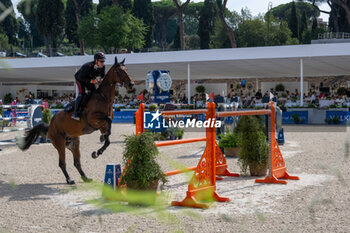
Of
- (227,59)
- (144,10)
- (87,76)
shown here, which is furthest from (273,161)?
(144,10)

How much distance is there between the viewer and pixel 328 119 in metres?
20.5

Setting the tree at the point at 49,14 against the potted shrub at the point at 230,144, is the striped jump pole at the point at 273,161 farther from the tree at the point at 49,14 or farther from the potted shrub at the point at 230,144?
the tree at the point at 49,14

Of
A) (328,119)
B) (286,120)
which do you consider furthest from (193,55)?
(328,119)

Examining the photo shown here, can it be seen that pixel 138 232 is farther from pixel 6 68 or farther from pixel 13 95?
pixel 13 95

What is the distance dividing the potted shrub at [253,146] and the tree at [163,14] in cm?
5202

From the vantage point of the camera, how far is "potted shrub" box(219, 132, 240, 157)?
9812 mm

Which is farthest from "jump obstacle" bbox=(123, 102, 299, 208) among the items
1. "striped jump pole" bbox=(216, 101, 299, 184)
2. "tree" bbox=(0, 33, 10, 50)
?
"tree" bbox=(0, 33, 10, 50)

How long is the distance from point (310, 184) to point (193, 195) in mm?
2362

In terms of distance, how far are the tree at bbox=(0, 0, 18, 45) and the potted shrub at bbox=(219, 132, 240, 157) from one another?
30.2ft

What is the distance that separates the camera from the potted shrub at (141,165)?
196 inches

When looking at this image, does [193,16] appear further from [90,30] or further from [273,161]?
[273,161]

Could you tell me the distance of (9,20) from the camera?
0.64m

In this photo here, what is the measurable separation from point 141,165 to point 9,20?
451 cm

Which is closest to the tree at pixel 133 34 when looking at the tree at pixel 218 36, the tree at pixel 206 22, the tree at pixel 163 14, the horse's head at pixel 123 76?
the tree at pixel 206 22
